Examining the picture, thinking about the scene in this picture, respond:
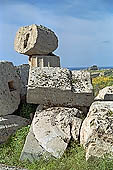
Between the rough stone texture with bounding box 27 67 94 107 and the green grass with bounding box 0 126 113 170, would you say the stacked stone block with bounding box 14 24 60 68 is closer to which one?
the rough stone texture with bounding box 27 67 94 107

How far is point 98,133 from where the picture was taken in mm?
5555

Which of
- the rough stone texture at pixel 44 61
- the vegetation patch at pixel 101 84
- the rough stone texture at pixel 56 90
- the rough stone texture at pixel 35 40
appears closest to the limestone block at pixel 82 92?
the rough stone texture at pixel 56 90

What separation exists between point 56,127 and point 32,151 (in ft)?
2.39

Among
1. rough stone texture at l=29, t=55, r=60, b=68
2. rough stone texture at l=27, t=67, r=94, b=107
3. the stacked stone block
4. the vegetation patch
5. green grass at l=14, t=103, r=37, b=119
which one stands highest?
the stacked stone block

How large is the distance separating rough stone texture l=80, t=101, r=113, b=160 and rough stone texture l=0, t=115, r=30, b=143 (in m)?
2.23

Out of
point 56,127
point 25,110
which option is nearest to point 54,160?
→ point 56,127

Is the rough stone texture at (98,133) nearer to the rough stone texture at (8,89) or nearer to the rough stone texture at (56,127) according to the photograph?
the rough stone texture at (56,127)

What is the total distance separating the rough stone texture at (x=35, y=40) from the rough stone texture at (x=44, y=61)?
211 mm

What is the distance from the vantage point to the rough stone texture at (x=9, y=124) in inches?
298

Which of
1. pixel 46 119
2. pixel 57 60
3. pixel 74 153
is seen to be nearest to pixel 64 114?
pixel 46 119

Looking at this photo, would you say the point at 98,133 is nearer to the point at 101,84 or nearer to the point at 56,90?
the point at 56,90

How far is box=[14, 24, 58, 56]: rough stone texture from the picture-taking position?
9.88 m

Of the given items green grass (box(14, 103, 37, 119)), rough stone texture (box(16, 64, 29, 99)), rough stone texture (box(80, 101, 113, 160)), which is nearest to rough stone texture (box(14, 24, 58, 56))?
rough stone texture (box(16, 64, 29, 99))

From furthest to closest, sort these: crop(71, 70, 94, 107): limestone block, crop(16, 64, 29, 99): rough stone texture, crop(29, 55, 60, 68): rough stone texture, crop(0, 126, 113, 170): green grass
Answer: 1. crop(29, 55, 60, 68): rough stone texture
2. crop(16, 64, 29, 99): rough stone texture
3. crop(71, 70, 94, 107): limestone block
4. crop(0, 126, 113, 170): green grass
